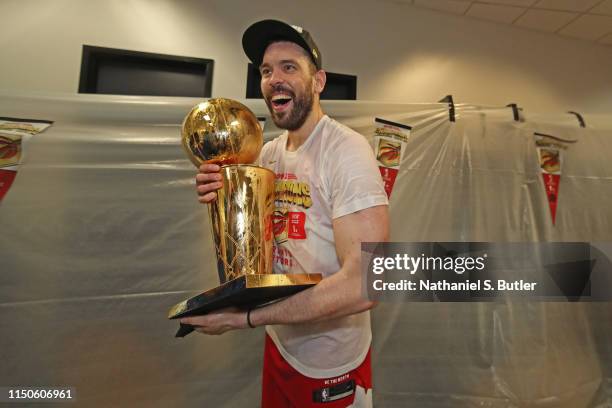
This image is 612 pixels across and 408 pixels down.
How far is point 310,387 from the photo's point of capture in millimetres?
734

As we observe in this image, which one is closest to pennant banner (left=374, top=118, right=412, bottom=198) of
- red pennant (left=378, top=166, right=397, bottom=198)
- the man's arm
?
red pennant (left=378, top=166, right=397, bottom=198)

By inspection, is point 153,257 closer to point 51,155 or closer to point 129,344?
point 129,344

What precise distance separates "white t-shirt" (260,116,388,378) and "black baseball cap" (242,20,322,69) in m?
0.16

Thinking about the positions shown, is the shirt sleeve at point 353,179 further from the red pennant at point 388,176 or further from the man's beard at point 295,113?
the red pennant at point 388,176

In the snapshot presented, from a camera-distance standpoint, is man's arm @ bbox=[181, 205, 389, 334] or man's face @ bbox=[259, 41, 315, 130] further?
man's face @ bbox=[259, 41, 315, 130]

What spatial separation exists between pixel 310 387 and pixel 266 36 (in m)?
0.81

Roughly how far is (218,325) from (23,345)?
43.9 inches

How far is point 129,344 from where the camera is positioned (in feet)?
4.28

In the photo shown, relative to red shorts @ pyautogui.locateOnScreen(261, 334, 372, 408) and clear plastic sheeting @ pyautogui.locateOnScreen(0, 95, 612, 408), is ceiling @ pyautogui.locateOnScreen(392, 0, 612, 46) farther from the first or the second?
red shorts @ pyautogui.locateOnScreen(261, 334, 372, 408)

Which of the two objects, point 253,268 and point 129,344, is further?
point 129,344

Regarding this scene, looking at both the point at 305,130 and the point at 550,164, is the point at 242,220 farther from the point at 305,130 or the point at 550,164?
the point at 550,164

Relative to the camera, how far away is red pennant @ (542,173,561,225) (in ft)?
5.26

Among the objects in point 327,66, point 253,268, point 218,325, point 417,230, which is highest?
point 327,66

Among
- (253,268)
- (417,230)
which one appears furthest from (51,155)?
(417,230)
